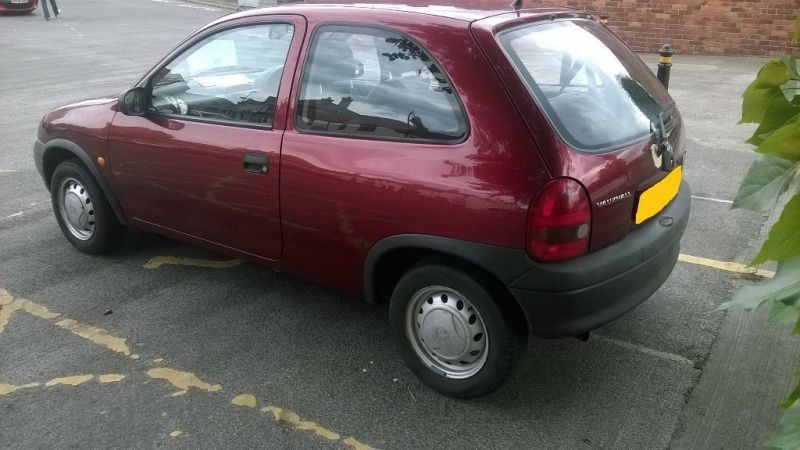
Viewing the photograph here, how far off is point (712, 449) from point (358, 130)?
6.73 feet

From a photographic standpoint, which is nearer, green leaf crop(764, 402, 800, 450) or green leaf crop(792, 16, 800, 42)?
green leaf crop(764, 402, 800, 450)

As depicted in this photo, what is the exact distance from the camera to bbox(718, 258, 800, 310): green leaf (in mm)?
1117

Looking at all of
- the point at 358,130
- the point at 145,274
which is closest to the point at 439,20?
the point at 358,130

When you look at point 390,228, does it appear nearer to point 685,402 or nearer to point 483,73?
point 483,73

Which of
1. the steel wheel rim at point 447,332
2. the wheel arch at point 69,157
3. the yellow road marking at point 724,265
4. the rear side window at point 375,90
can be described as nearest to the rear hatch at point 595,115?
the rear side window at point 375,90

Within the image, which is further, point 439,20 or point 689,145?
point 689,145

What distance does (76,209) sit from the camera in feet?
15.6

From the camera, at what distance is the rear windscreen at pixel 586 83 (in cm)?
298

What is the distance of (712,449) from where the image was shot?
9.36ft

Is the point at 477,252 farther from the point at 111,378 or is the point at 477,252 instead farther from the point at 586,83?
the point at 111,378

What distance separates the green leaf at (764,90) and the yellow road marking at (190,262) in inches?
150

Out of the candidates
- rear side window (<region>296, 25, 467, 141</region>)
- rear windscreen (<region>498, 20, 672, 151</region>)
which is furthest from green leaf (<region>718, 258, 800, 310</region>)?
rear side window (<region>296, 25, 467, 141</region>)

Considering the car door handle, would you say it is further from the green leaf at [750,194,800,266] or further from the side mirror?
the green leaf at [750,194,800,266]

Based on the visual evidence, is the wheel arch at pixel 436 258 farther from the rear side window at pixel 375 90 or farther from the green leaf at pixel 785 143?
the green leaf at pixel 785 143
